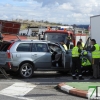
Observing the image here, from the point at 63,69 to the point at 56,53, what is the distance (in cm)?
89

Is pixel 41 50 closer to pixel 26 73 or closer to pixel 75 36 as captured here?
pixel 26 73

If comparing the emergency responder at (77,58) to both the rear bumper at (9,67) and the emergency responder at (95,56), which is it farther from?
the rear bumper at (9,67)

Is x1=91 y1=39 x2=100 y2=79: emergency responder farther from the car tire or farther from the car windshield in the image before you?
the car windshield

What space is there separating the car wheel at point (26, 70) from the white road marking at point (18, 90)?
169 centimetres

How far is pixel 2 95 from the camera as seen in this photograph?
396 inches

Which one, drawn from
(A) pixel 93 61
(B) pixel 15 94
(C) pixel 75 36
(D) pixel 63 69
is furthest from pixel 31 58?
(C) pixel 75 36

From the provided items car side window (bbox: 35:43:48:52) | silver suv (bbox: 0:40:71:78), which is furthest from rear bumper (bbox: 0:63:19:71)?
car side window (bbox: 35:43:48:52)

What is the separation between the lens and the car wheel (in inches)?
564

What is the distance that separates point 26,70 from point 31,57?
0.63m

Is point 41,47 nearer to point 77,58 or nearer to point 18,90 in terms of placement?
point 77,58

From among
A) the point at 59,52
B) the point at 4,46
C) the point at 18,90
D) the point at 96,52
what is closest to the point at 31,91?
the point at 18,90

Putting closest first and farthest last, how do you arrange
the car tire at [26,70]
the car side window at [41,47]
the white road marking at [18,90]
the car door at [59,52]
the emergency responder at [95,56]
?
the white road marking at [18,90]
the emergency responder at [95,56]
the car tire at [26,70]
the car side window at [41,47]
the car door at [59,52]

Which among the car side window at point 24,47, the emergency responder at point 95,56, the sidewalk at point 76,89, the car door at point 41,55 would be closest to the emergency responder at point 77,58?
the emergency responder at point 95,56

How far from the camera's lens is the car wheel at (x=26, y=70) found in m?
14.3
